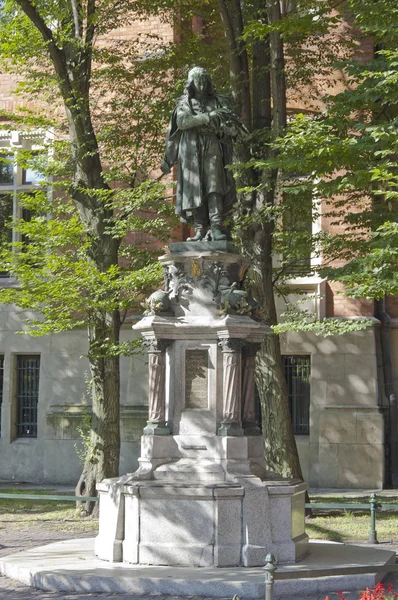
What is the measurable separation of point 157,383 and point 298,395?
11.5 meters

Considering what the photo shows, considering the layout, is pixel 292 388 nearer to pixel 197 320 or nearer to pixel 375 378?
pixel 375 378

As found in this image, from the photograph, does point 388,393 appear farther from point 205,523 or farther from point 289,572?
point 289,572

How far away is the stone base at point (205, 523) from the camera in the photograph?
10.8 metres

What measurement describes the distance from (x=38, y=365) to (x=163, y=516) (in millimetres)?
14126

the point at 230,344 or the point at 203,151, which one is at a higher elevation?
the point at 203,151

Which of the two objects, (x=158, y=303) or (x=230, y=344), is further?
(x=158, y=303)

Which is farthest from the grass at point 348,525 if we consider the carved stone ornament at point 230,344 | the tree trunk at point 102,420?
the carved stone ornament at point 230,344

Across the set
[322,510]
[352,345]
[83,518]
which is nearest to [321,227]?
[352,345]

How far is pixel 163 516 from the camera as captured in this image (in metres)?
10.9

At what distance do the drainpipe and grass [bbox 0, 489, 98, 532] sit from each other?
7.15 metres

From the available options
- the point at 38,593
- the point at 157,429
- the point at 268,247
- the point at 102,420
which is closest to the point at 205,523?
the point at 157,429

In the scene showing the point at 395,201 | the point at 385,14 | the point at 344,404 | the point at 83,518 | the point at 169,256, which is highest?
the point at 385,14

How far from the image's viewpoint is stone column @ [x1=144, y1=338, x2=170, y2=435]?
1159 centimetres

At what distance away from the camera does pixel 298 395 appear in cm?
2283
